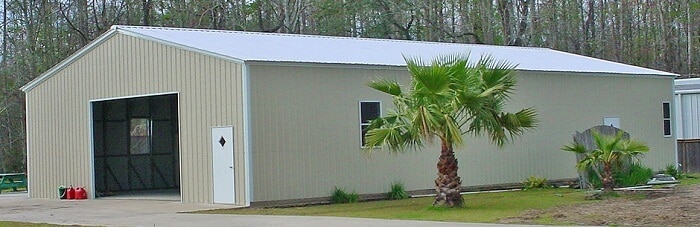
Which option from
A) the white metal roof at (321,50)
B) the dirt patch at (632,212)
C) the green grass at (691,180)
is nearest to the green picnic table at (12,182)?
the white metal roof at (321,50)

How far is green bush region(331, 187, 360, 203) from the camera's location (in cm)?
2517

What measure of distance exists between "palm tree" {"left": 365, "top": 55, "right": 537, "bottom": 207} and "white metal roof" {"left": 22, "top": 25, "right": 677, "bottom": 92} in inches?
145

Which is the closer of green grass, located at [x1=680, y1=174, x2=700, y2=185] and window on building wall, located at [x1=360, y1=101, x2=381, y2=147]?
window on building wall, located at [x1=360, y1=101, x2=381, y2=147]

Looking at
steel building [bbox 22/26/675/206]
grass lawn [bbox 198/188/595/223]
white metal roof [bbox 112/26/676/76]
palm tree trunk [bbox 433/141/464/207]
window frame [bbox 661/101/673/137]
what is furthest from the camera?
window frame [bbox 661/101/673/137]

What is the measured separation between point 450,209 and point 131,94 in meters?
9.67

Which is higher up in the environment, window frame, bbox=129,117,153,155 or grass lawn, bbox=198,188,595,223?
window frame, bbox=129,117,153,155

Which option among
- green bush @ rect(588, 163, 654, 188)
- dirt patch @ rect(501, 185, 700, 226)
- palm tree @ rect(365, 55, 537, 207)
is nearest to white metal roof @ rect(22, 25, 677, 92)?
palm tree @ rect(365, 55, 537, 207)

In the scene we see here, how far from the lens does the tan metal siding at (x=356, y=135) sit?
24156 mm

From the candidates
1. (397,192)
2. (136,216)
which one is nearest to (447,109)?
(397,192)

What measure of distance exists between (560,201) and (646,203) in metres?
2.64

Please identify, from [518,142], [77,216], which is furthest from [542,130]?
[77,216]

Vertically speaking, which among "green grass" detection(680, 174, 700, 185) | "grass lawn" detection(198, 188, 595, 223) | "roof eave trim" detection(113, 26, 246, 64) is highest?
"roof eave trim" detection(113, 26, 246, 64)

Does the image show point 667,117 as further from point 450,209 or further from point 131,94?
point 131,94

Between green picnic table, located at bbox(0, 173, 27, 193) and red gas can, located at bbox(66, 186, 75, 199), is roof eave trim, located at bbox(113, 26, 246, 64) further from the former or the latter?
green picnic table, located at bbox(0, 173, 27, 193)
